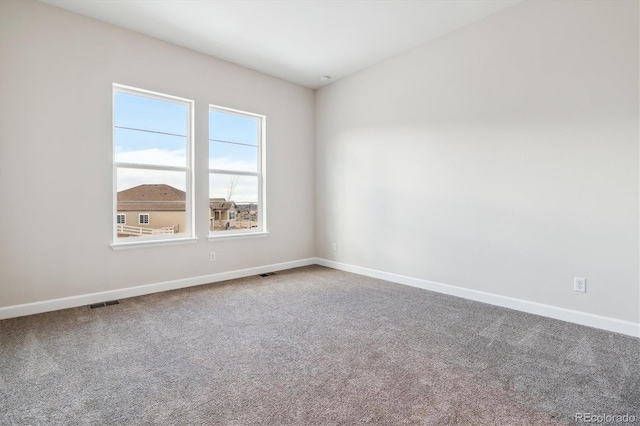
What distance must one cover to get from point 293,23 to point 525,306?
367 centimetres

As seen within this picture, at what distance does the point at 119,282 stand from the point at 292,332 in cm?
214

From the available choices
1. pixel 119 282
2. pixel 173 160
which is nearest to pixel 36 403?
pixel 119 282

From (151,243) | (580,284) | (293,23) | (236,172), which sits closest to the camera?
(580,284)

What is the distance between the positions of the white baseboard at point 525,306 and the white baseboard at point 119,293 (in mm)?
1743

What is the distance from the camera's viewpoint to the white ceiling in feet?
10.0

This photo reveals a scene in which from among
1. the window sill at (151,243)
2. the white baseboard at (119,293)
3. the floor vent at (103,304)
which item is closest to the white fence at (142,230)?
the window sill at (151,243)

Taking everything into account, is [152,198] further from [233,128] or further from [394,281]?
[394,281]

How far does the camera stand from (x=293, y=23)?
11.1 ft

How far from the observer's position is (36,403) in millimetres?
1661

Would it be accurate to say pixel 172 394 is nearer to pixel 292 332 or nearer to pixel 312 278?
pixel 292 332

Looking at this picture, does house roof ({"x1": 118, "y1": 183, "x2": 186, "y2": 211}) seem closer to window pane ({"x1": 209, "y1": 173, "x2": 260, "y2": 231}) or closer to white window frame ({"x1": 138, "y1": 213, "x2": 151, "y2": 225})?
white window frame ({"x1": 138, "y1": 213, "x2": 151, "y2": 225})

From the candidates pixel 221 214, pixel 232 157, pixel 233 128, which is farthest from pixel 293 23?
pixel 221 214

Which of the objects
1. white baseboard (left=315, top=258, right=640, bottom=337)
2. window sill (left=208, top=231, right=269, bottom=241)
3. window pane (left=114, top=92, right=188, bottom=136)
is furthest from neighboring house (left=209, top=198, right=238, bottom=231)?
white baseboard (left=315, top=258, right=640, bottom=337)

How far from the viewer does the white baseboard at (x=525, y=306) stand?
2572 mm
